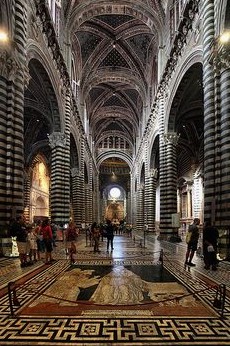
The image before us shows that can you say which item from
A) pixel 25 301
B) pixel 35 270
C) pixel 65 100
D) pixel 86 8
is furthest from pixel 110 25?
pixel 25 301

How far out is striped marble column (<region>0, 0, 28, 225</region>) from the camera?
521 inches

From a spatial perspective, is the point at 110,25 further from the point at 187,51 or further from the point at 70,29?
the point at 187,51

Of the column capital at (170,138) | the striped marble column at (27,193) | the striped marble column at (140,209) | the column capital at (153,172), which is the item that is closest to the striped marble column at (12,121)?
the column capital at (170,138)

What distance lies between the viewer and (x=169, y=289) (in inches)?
302

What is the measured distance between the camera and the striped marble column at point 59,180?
79.7ft

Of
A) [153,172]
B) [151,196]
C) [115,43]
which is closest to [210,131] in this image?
[153,172]

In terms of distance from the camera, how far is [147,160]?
35906 mm

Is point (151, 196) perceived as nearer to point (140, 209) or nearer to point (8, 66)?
point (140, 209)

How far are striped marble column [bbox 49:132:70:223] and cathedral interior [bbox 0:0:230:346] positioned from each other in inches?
2.9

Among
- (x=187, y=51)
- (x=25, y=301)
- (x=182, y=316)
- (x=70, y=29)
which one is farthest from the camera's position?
(x=70, y=29)

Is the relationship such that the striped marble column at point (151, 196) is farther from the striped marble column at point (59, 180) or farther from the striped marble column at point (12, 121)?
the striped marble column at point (12, 121)

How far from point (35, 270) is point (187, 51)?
14.3 metres

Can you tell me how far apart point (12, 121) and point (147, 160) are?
23.4 metres

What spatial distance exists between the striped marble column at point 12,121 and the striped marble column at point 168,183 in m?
12.9
